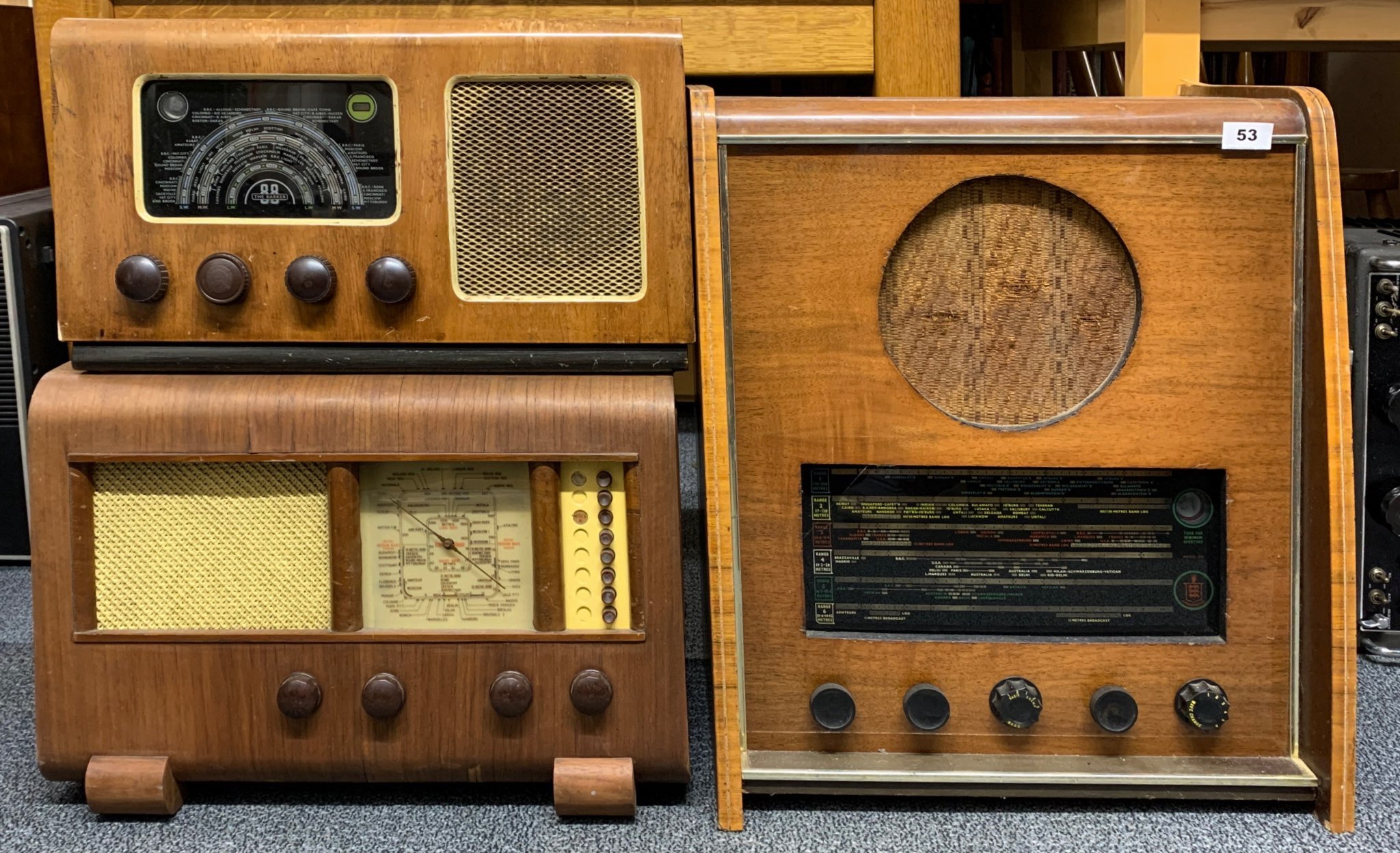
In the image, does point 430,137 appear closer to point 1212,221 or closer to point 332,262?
point 332,262

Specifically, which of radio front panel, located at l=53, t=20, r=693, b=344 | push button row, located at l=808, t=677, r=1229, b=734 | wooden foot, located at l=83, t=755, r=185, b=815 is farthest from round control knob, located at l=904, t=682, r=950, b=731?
wooden foot, located at l=83, t=755, r=185, b=815

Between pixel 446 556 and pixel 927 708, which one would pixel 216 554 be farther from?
pixel 927 708

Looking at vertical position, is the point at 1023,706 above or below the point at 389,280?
below

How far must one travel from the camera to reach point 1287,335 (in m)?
0.92

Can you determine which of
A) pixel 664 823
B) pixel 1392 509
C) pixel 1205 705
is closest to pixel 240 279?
pixel 664 823

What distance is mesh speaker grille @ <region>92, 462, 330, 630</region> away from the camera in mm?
953

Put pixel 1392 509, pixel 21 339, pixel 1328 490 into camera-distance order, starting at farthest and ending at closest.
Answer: pixel 21 339 < pixel 1392 509 < pixel 1328 490

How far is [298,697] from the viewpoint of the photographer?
3.07 feet

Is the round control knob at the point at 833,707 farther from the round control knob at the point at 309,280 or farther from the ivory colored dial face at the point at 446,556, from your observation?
the round control knob at the point at 309,280

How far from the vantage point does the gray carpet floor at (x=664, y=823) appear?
0.93m

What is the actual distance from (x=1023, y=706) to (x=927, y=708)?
0.07 metres

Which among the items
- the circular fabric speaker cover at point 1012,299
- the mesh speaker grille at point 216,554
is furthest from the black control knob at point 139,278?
the circular fabric speaker cover at point 1012,299

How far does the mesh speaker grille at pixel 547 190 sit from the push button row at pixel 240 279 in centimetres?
5

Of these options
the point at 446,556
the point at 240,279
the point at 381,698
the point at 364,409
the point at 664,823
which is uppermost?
the point at 240,279
